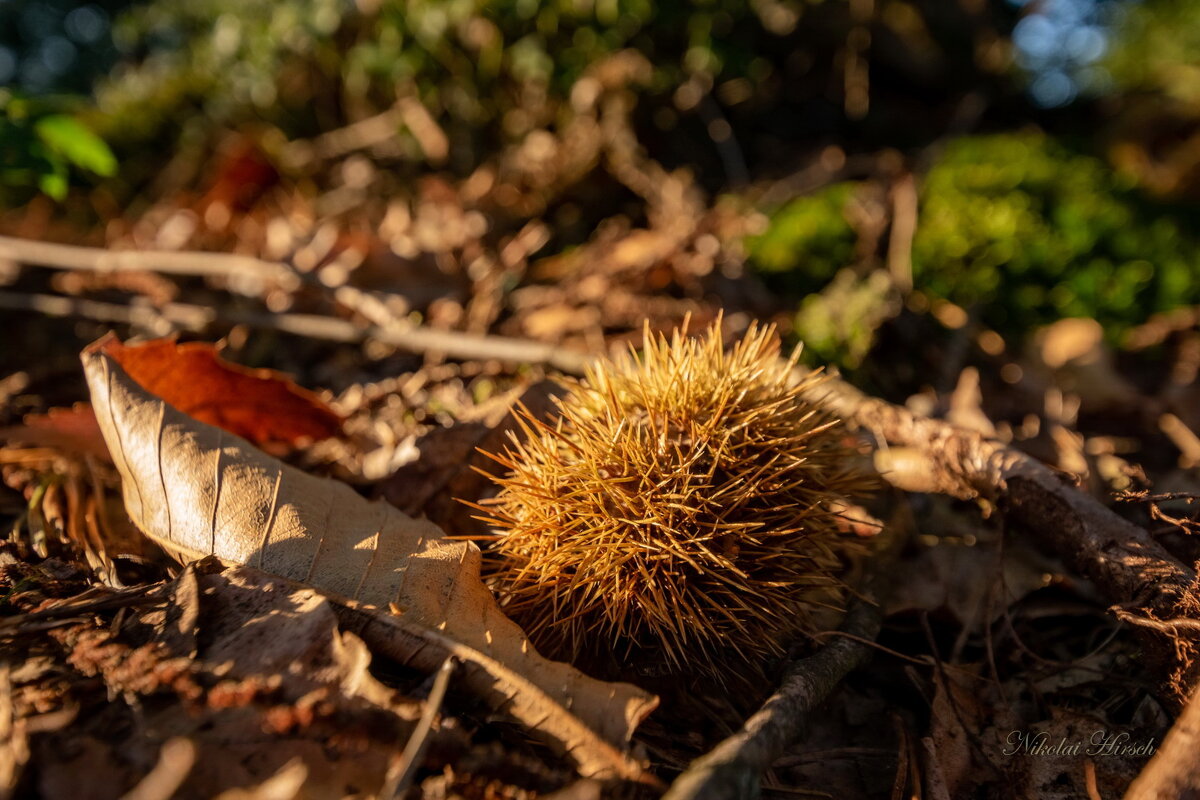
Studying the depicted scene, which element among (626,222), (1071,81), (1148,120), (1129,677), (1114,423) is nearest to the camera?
(1129,677)

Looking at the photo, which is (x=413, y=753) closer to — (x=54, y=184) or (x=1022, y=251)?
(x=54, y=184)

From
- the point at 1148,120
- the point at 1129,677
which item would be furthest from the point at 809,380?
the point at 1148,120

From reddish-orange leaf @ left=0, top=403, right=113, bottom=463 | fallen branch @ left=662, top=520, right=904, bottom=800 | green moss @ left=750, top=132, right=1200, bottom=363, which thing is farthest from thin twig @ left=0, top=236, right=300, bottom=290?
fallen branch @ left=662, top=520, right=904, bottom=800

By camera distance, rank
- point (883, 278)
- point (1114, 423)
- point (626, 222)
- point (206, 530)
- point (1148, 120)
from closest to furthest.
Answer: point (206, 530) → point (1114, 423) → point (883, 278) → point (626, 222) → point (1148, 120)

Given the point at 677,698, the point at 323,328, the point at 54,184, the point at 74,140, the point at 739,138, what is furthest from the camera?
the point at 739,138

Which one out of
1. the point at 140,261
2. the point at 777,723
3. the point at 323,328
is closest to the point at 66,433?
the point at 323,328

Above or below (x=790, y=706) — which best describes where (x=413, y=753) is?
above

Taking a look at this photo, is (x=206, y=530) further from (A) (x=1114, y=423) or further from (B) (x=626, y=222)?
(A) (x=1114, y=423)
